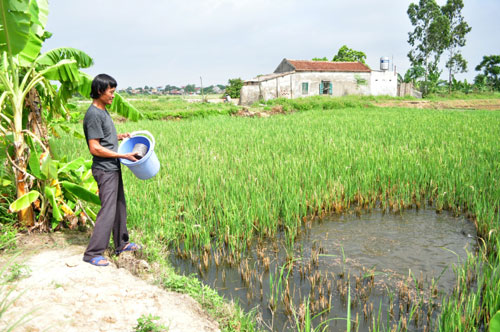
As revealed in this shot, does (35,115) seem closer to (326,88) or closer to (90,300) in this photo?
(90,300)

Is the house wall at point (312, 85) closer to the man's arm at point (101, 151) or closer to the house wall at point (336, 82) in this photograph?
the house wall at point (336, 82)

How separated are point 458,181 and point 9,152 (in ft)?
15.8

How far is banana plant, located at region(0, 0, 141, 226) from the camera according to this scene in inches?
109

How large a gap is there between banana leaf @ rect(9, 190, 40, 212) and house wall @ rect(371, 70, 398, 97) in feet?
84.5

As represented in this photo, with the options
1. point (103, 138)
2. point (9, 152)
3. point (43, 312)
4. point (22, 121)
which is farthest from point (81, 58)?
point (43, 312)

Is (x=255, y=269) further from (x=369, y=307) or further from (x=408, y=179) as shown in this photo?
(x=408, y=179)

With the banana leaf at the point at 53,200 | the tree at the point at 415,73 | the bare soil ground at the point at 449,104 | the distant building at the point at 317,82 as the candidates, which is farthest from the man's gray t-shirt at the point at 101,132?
the tree at the point at 415,73

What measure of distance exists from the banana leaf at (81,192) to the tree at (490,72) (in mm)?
37497

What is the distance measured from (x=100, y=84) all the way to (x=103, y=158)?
542 mm

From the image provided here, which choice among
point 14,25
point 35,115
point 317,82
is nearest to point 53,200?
point 35,115

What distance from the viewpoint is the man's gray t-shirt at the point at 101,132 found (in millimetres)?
2625

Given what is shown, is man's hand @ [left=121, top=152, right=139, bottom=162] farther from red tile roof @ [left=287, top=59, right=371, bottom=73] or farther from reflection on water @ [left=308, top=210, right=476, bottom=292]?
red tile roof @ [left=287, top=59, right=371, bottom=73]

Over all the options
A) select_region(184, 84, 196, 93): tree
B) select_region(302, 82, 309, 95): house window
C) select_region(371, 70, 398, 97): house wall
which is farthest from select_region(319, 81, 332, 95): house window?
select_region(184, 84, 196, 93): tree

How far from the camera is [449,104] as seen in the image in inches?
929
